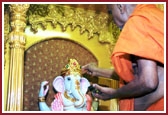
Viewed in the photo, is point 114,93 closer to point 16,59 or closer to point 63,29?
point 16,59

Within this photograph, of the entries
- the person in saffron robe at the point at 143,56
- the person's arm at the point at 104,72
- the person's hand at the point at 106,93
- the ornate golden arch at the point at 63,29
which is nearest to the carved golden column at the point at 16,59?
the ornate golden arch at the point at 63,29

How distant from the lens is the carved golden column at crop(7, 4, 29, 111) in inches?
96.3

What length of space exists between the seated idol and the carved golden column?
0.81ft

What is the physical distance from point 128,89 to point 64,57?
1.75 meters

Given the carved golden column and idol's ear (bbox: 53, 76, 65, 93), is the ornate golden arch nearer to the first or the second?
the carved golden column

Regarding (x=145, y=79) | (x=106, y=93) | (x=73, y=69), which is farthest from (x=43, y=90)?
(x=145, y=79)

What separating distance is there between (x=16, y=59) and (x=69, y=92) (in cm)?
54

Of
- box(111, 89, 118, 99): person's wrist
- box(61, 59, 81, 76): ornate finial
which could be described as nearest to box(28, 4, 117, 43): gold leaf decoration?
box(61, 59, 81, 76): ornate finial

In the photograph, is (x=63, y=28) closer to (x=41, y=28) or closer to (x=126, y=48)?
(x=41, y=28)

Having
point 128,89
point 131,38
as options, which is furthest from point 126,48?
point 128,89

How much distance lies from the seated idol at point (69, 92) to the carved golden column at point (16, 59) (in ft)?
0.81

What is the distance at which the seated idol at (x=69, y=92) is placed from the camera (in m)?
2.56

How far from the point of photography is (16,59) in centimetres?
249

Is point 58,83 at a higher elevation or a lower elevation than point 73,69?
lower
